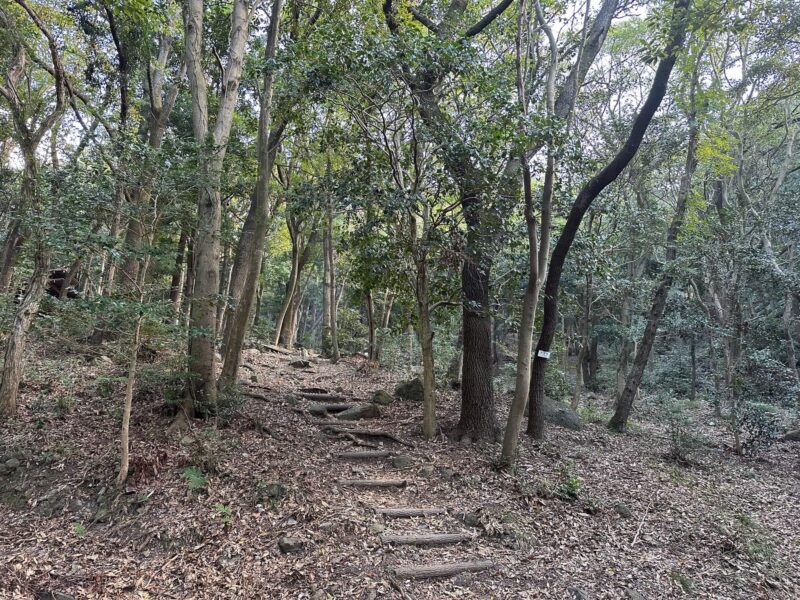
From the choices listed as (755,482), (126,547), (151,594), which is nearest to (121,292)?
(126,547)

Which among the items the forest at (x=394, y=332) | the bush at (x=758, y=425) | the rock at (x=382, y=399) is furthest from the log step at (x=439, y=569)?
the bush at (x=758, y=425)

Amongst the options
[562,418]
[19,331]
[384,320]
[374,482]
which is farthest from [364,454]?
[384,320]

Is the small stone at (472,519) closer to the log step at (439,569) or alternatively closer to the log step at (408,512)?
the log step at (408,512)

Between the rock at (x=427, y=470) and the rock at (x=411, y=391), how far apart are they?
3.24 metres

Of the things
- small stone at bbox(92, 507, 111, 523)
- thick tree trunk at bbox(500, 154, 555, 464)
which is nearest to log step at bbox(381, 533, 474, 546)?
thick tree trunk at bbox(500, 154, 555, 464)

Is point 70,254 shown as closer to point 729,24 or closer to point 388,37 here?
point 388,37

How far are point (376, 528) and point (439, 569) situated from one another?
0.78 m

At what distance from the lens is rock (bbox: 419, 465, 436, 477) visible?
5957mm

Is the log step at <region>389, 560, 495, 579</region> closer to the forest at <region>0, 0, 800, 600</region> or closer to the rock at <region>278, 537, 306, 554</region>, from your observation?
the forest at <region>0, 0, 800, 600</region>

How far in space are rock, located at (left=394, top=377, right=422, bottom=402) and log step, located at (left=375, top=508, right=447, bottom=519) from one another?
4280mm

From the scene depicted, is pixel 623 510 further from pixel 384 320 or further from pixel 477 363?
pixel 384 320

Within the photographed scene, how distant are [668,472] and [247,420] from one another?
22.4 ft

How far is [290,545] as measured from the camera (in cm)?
404

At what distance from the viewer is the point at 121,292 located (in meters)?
4.64
